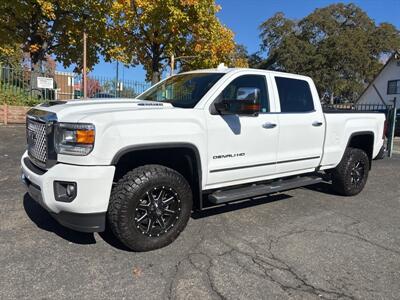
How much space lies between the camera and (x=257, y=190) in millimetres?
4688

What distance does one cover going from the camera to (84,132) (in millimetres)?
3357

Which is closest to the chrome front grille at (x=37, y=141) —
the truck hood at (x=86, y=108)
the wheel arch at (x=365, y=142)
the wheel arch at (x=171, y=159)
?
the truck hood at (x=86, y=108)

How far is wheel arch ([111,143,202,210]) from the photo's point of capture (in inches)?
149

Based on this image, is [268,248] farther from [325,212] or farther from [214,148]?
[325,212]

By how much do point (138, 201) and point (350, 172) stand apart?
4.01 metres

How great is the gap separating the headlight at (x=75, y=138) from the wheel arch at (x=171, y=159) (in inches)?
14.5

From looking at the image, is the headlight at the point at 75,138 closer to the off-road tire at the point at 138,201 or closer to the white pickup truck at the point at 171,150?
the white pickup truck at the point at 171,150

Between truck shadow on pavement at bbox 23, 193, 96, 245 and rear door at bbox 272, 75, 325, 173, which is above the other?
rear door at bbox 272, 75, 325, 173

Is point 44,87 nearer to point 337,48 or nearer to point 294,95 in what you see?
point 294,95

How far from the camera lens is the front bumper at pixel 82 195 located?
3.37 m

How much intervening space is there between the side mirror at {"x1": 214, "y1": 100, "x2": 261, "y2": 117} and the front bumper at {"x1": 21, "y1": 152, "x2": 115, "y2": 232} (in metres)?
1.43

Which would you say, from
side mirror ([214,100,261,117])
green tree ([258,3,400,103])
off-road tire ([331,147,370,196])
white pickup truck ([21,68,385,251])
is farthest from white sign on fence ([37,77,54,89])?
green tree ([258,3,400,103])

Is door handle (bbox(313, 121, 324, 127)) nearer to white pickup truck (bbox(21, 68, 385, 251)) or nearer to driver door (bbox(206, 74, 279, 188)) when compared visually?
white pickup truck (bbox(21, 68, 385, 251))

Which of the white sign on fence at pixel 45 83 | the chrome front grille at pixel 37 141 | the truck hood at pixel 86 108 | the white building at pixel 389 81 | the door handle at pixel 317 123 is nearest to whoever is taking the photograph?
the truck hood at pixel 86 108
